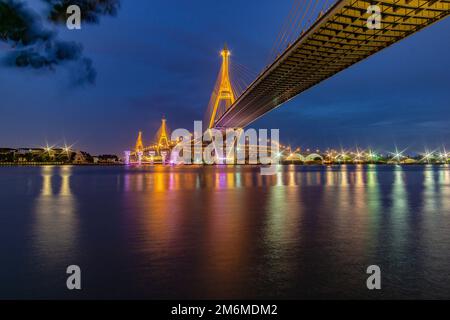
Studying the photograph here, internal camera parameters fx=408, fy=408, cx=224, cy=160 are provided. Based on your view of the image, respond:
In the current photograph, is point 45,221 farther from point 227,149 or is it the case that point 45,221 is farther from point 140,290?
point 227,149

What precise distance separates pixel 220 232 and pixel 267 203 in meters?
6.17

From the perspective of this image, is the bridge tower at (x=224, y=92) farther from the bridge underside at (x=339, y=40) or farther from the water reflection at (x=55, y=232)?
the water reflection at (x=55, y=232)

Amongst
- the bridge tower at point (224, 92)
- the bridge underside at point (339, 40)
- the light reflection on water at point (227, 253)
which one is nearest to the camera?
the light reflection on water at point (227, 253)

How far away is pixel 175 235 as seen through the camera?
842 centimetres

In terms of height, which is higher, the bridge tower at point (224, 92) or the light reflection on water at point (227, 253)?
the bridge tower at point (224, 92)

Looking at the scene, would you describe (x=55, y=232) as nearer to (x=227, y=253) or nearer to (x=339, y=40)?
(x=227, y=253)

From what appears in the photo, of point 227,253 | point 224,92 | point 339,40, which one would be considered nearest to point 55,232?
point 227,253

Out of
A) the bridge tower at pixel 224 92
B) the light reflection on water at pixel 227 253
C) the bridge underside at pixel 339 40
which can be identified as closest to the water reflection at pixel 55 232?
the light reflection on water at pixel 227 253

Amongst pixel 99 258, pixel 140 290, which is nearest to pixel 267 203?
pixel 99 258

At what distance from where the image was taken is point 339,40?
24625 millimetres

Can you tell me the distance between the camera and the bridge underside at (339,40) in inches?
789

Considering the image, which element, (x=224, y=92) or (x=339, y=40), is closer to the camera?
(x=339, y=40)

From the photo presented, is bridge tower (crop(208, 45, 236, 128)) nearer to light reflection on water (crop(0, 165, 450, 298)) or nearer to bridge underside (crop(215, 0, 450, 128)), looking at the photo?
bridge underside (crop(215, 0, 450, 128))

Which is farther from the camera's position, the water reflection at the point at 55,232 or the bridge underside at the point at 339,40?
the bridge underside at the point at 339,40
